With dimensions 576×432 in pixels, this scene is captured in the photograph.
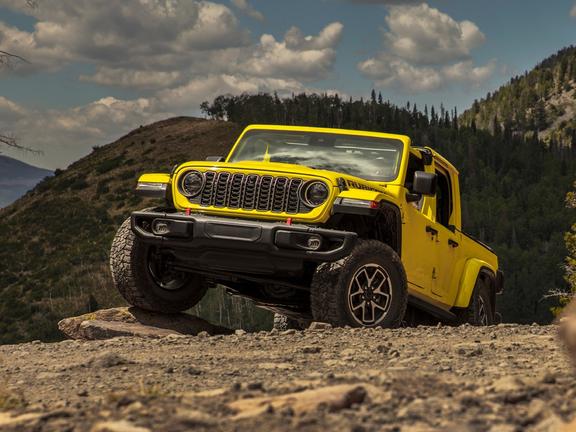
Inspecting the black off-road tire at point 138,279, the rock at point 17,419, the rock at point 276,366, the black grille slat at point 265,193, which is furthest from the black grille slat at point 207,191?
the rock at point 17,419

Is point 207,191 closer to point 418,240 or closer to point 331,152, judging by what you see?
point 331,152

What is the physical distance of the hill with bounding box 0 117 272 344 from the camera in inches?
2645

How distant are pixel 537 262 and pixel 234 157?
146585mm

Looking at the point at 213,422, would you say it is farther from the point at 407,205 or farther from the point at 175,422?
the point at 407,205

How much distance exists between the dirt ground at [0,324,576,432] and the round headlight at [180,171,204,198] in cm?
166

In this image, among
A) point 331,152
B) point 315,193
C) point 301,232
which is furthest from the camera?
point 331,152

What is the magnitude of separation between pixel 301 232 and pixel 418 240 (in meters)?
1.95

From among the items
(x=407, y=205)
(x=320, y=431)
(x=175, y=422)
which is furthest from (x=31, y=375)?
(x=407, y=205)

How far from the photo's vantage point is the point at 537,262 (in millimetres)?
151125

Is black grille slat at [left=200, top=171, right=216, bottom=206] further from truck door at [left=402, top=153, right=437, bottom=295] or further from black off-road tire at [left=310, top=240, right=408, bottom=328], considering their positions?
truck door at [left=402, top=153, right=437, bottom=295]

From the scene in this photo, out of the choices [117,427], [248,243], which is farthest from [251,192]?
[117,427]

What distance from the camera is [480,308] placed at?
1235cm

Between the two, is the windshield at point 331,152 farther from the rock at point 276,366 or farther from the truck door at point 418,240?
the rock at point 276,366

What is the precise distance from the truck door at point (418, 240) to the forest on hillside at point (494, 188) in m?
115
